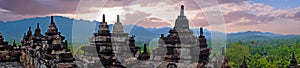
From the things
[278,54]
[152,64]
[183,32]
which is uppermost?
[183,32]

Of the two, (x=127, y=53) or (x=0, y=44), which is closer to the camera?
(x=127, y=53)

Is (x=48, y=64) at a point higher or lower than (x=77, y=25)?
lower

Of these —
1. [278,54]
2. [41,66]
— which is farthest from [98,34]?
[278,54]

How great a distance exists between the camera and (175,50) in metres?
19.8

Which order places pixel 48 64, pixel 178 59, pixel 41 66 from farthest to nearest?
pixel 178 59 < pixel 41 66 < pixel 48 64

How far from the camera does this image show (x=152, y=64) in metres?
20.2

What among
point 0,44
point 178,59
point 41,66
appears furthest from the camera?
point 0,44

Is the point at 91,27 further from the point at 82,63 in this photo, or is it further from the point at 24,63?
the point at 82,63

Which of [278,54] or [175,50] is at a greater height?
[175,50]

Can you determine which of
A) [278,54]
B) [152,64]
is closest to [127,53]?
[152,64]

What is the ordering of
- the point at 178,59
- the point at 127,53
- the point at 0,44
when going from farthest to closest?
the point at 0,44 < the point at 127,53 < the point at 178,59

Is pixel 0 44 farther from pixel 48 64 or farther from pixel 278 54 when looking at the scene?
pixel 278 54

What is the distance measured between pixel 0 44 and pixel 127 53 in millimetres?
8068

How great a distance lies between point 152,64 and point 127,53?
166cm
